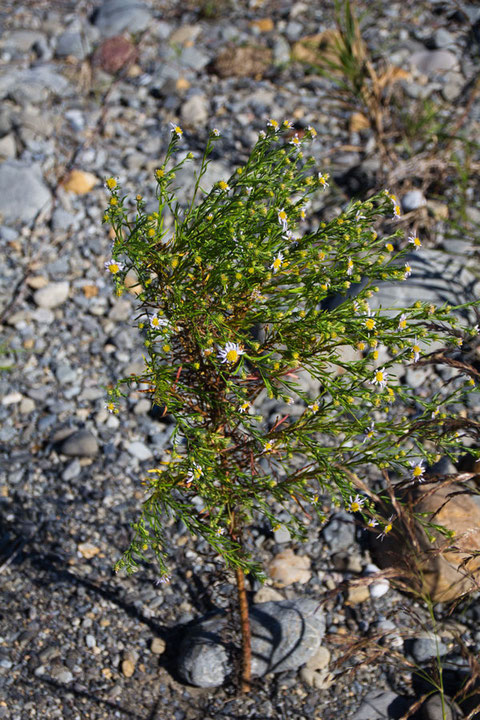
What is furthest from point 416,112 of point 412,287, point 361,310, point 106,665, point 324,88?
point 106,665

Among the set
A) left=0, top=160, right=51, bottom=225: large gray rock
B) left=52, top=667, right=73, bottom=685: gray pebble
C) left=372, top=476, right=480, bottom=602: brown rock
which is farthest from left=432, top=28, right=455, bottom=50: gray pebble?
left=52, top=667, right=73, bottom=685: gray pebble

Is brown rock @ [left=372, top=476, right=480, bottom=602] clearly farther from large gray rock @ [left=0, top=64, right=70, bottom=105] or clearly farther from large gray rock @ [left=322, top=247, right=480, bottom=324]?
large gray rock @ [left=0, top=64, right=70, bottom=105]

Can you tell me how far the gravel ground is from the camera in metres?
3.46

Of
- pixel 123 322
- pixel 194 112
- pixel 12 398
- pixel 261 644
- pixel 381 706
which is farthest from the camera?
pixel 194 112

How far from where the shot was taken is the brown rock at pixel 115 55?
6707 millimetres

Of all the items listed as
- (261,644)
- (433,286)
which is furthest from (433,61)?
(261,644)

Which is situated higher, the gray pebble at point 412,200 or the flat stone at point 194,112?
the flat stone at point 194,112

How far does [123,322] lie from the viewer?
5008 mm

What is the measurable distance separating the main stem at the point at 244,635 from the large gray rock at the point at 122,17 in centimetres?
571

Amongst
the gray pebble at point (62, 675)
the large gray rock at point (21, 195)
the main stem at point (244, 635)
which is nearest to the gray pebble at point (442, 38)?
the large gray rock at point (21, 195)

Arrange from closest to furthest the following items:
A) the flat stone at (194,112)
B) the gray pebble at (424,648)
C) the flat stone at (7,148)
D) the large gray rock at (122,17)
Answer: the gray pebble at (424,648), the flat stone at (7,148), the flat stone at (194,112), the large gray rock at (122,17)

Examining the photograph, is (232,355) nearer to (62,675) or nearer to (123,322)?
(62,675)

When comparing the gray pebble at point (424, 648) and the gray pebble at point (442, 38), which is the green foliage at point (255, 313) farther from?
the gray pebble at point (442, 38)

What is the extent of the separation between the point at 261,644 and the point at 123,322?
239 centimetres
